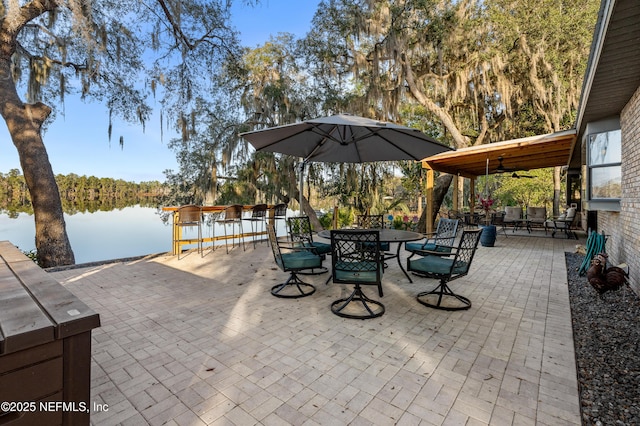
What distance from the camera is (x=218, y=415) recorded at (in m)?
1.63

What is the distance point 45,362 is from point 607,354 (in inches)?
137

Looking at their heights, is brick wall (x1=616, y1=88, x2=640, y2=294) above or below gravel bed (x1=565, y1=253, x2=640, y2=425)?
above

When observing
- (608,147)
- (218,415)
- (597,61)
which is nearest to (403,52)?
(608,147)

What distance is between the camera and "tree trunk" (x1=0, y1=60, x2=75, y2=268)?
5602 millimetres

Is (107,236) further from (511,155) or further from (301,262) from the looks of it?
(511,155)

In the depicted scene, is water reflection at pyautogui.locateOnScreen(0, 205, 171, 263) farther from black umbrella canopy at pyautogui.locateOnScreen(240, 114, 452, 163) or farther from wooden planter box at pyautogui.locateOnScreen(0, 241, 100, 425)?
wooden planter box at pyautogui.locateOnScreen(0, 241, 100, 425)

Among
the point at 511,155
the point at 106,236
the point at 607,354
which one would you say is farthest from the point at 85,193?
the point at 607,354

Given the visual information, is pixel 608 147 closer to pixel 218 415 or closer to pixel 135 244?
pixel 218 415

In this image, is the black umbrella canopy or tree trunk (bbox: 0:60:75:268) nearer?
the black umbrella canopy

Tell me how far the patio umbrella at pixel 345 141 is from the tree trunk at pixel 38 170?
4.53 m

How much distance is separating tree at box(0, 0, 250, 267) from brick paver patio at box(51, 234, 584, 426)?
3.17m

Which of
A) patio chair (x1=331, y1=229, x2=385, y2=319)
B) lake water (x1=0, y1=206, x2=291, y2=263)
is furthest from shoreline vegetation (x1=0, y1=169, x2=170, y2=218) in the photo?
patio chair (x1=331, y1=229, x2=385, y2=319)

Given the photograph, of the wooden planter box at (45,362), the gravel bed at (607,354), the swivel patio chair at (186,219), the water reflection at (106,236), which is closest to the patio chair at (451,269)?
the gravel bed at (607,354)

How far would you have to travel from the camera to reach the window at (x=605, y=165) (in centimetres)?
455
